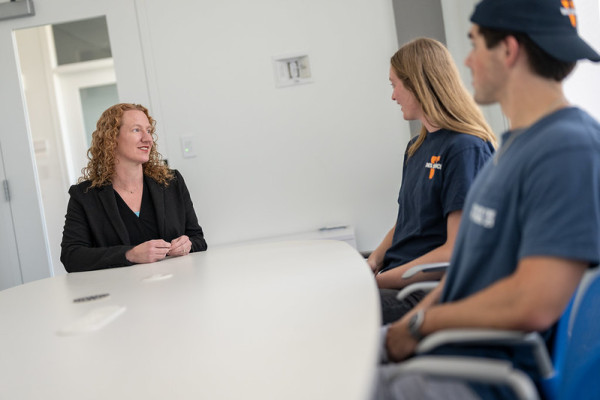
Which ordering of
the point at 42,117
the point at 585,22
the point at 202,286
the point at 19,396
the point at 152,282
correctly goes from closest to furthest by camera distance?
the point at 19,396
the point at 202,286
the point at 152,282
the point at 585,22
the point at 42,117

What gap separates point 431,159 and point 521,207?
93 cm

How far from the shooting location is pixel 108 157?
107 inches

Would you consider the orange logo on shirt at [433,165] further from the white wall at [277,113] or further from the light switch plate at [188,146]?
the light switch plate at [188,146]

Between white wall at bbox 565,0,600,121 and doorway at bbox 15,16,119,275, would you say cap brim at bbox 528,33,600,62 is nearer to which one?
white wall at bbox 565,0,600,121

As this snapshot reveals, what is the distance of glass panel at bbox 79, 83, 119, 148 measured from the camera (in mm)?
4273

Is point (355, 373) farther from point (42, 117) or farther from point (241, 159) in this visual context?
point (42, 117)

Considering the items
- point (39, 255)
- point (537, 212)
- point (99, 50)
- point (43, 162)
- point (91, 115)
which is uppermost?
point (99, 50)

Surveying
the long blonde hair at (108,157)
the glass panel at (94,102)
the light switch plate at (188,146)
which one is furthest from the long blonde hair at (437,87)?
the glass panel at (94,102)

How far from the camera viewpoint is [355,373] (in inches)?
32.6

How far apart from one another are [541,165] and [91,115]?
13.1ft

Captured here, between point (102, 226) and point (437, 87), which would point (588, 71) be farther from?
point (102, 226)

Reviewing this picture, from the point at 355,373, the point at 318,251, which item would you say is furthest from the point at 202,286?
the point at 355,373

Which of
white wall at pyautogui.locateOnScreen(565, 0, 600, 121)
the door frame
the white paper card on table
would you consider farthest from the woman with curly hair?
white wall at pyautogui.locateOnScreen(565, 0, 600, 121)

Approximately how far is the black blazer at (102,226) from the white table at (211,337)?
1.75ft
